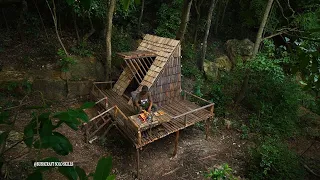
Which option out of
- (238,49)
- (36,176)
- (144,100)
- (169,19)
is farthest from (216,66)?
(36,176)

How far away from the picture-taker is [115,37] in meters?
11.3

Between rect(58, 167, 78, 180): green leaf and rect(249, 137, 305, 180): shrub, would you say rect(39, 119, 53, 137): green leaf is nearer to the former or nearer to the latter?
rect(58, 167, 78, 180): green leaf

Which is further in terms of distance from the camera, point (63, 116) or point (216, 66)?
point (216, 66)

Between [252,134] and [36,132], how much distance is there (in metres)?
9.66

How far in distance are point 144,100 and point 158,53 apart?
210 cm

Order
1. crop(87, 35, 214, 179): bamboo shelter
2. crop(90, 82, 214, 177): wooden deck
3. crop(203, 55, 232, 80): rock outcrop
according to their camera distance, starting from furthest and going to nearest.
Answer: crop(203, 55, 232, 80): rock outcrop → crop(87, 35, 214, 179): bamboo shelter → crop(90, 82, 214, 177): wooden deck

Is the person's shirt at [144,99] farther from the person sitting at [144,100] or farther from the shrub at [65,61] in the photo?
the shrub at [65,61]

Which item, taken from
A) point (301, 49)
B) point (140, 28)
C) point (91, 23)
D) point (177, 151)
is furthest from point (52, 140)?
point (140, 28)

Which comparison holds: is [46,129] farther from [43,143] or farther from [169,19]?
[169,19]

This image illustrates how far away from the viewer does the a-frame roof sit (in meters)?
7.82

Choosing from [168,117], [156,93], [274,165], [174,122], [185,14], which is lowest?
[274,165]

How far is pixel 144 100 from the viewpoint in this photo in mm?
7445

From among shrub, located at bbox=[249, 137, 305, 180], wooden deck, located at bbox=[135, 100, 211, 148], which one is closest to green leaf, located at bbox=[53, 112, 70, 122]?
wooden deck, located at bbox=[135, 100, 211, 148]

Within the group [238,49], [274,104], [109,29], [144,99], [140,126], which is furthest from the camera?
[238,49]
